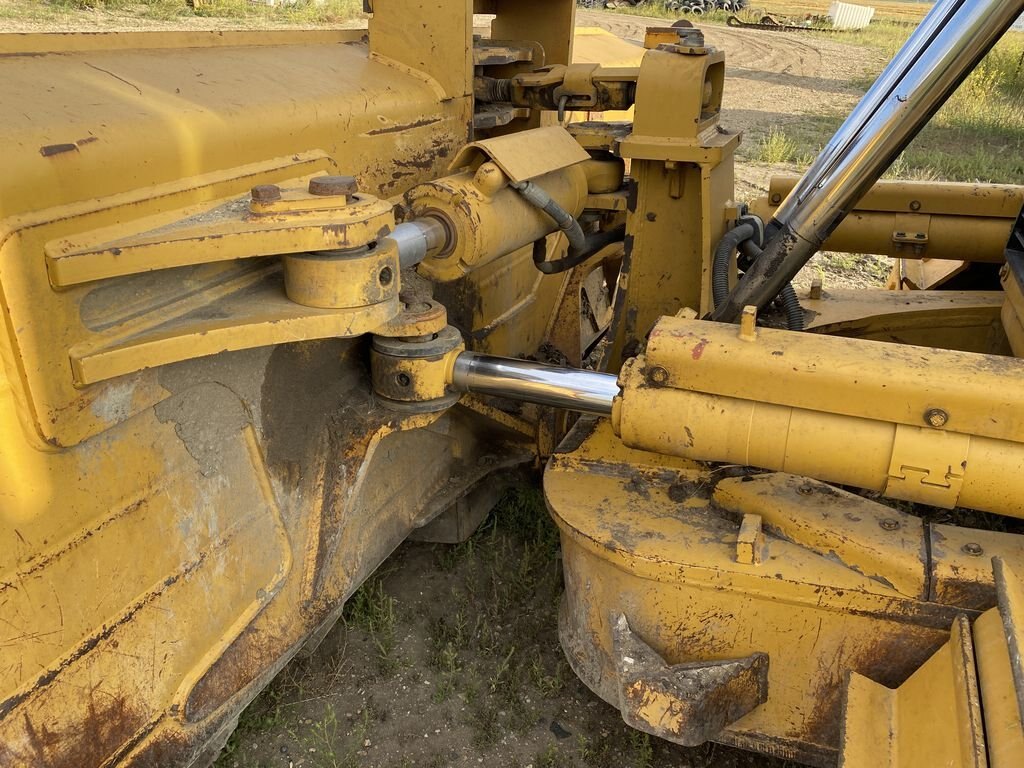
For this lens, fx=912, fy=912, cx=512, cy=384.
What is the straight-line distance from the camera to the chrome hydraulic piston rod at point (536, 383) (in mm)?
2109

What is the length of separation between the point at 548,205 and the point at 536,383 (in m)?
0.48

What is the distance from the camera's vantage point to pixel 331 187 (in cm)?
157

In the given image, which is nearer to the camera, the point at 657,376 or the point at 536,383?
the point at 657,376

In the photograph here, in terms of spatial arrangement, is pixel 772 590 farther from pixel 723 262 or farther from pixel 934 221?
pixel 934 221

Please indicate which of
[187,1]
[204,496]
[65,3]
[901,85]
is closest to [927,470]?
[901,85]

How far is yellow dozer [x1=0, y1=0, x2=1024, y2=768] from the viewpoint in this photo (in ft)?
4.70

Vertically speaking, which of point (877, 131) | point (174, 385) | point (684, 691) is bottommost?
point (684, 691)

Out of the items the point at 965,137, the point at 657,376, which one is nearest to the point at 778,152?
the point at 965,137

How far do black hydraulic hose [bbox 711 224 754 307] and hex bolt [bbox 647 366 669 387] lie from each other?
2.15 ft

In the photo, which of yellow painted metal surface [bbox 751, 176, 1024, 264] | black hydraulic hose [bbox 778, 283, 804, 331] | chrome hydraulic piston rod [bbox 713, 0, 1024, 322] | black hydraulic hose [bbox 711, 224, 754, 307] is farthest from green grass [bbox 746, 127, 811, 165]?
chrome hydraulic piston rod [bbox 713, 0, 1024, 322]

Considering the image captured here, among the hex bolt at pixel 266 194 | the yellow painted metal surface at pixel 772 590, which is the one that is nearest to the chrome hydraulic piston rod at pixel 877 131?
the yellow painted metal surface at pixel 772 590

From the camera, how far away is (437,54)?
2.38 meters

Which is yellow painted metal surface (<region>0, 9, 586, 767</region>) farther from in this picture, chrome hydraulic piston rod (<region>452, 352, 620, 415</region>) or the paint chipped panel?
chrome hydraulic piston rod (<region>452, 352, 620, 415</region>)

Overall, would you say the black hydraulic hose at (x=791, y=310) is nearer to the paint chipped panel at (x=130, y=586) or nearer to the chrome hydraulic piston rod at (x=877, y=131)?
the chrome hydraulic piston rod at (x=877, y=131)
